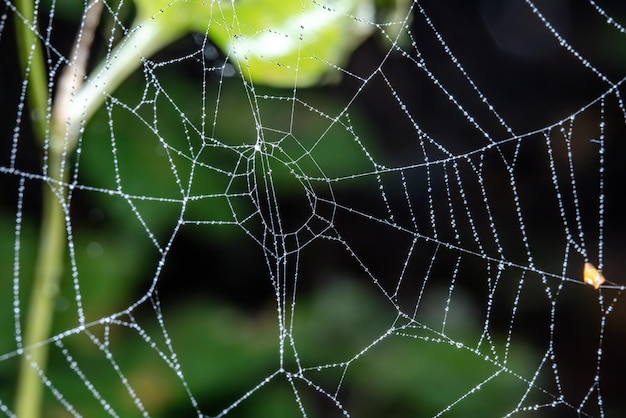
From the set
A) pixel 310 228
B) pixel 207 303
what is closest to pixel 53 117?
pixel 207 303

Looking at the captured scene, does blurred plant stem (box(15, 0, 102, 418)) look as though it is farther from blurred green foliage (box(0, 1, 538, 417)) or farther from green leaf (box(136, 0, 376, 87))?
blurred green foliage (box(0, 1, 538, 417))

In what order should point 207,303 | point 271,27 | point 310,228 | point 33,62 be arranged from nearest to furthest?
point 33,62, point 271,27, point 207,303, point 310,228

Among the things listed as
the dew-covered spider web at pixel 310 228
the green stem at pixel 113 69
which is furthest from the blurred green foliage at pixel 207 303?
the green stem at pixel 113 69

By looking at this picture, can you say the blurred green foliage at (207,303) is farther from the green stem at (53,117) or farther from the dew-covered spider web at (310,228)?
the green stem at (53,117)

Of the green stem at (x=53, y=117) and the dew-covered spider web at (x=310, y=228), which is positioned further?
the dew-covered spider web at (x=310, y=228)

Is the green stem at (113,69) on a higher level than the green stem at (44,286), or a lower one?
higher

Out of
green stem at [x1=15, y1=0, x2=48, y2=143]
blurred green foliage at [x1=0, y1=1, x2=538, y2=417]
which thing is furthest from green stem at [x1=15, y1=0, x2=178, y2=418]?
blurred green foliage at [x1=0, y1=1, x2=538, y2=417]

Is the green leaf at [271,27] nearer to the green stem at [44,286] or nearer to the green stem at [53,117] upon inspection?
the green stem at [53,117]

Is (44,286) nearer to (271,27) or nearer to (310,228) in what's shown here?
(271,27)

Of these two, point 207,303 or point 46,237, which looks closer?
point 46,237

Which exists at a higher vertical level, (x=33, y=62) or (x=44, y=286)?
(x=33, y=62)
